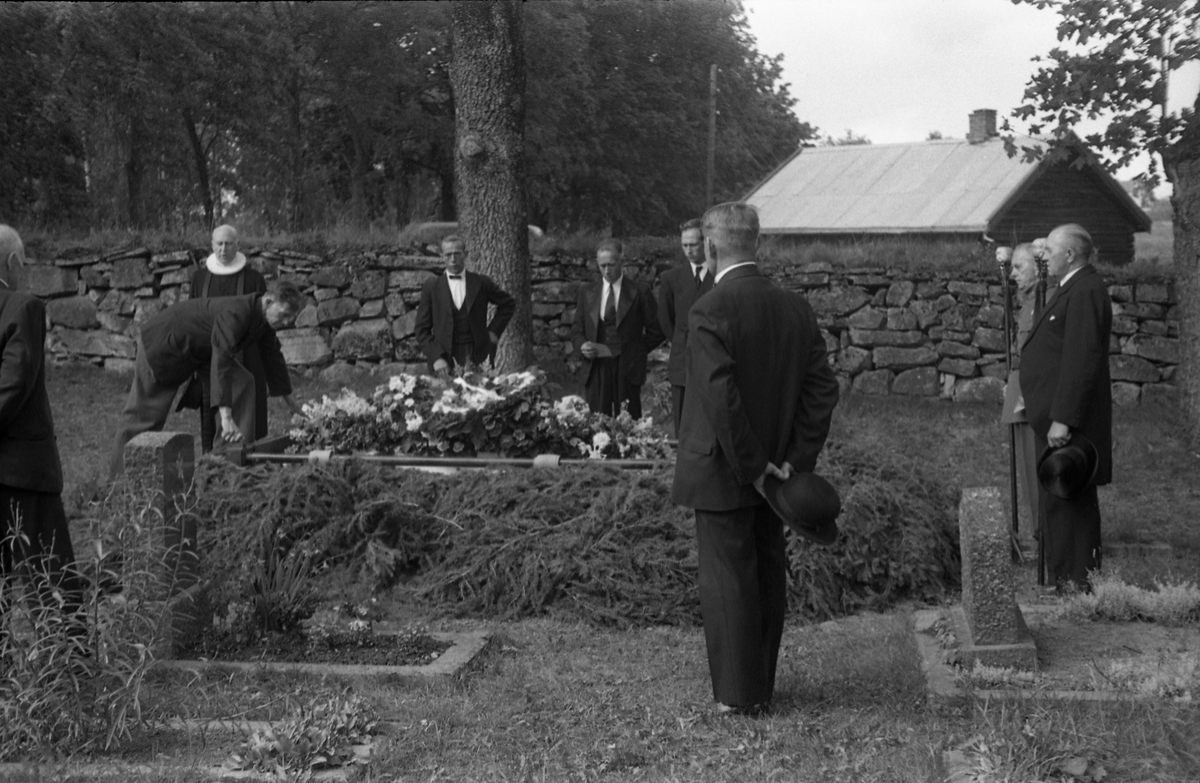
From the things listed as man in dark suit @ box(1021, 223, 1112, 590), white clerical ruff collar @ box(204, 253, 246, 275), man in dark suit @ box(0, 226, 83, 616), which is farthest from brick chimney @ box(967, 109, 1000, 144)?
man in dark suit @ box(0, 226, 83, 616)

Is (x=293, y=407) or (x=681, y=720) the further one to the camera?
(x=293, y=407)

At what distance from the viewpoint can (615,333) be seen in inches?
417

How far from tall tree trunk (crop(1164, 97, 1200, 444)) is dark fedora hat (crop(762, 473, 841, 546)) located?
335 inches

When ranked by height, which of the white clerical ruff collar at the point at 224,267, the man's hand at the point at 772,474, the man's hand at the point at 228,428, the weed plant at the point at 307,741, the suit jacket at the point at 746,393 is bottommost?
the weed plant at the point at 307,741

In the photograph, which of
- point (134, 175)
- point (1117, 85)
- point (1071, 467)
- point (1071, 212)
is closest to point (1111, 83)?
point (1117, 85)

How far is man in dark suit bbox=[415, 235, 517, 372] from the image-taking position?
33.9ft

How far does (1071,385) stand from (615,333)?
459cm

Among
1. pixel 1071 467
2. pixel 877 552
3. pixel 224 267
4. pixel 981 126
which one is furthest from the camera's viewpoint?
pixel 981 126

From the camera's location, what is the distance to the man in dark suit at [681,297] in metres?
9.58

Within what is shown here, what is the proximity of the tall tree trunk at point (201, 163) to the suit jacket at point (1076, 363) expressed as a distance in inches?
687

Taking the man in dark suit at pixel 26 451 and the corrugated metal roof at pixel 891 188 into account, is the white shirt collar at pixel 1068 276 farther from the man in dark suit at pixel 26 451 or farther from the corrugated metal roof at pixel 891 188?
the corrugated metal roof at pixel 891 188

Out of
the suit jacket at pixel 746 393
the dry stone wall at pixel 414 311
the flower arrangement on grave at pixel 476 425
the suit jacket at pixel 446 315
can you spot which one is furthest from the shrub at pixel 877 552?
the dry stone wall at pixel 414 311

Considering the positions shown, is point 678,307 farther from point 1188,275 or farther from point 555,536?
point 1188,275

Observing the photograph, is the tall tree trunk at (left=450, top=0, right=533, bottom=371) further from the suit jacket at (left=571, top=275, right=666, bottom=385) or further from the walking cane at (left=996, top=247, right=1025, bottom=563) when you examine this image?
the walking cane at (left=996, top=247, right=1025, bottom=563)
